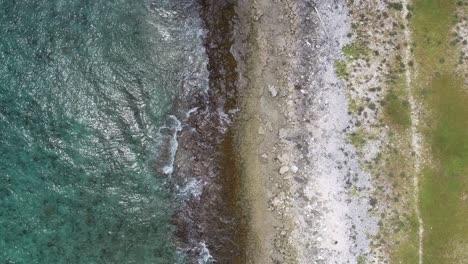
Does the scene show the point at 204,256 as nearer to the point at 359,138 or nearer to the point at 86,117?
the point at 86,117

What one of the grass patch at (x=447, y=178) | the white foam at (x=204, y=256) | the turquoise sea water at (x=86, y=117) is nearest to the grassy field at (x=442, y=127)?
the grass patch at (x=447, y=178)

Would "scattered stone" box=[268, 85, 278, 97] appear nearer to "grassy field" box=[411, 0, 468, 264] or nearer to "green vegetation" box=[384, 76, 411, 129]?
"green vegetation" box=[384, 76, 411, 129]

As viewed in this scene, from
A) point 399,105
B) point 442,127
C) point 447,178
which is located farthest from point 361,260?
point 399,105

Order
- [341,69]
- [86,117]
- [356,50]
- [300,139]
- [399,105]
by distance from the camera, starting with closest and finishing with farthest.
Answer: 1. [399,105]
2. [356,50]
3. [341,69]
4. [300,139]
5. [86,117]

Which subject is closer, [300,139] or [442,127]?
[442,127]

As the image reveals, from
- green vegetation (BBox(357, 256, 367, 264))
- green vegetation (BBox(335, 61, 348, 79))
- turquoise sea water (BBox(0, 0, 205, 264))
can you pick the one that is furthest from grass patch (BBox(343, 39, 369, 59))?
green vegetation (BBox(357, 256, 367, 264))

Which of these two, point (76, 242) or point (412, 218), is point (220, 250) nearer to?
point (76, 242)
